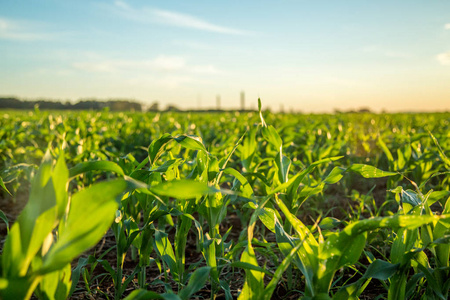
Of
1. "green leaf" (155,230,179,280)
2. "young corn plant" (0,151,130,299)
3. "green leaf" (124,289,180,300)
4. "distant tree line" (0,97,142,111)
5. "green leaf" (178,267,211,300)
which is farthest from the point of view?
"distant tree line" (0,97,142,111)

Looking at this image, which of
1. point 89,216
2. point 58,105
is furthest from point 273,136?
point 58,105

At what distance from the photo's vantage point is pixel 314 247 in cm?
116

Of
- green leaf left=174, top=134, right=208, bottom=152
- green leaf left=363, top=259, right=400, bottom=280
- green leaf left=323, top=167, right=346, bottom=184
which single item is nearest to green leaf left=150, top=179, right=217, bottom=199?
green leaf left=174, top=134, right=208, bottom=152

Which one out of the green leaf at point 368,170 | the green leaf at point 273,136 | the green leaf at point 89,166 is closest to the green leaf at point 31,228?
the green leaf at point 89,166

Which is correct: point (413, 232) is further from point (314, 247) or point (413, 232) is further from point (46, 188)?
point (46, 188)

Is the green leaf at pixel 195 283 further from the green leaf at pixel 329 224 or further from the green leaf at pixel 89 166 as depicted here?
the green leaf at pixel 329 224

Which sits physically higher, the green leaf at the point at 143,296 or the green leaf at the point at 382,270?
the green leaf at the point at 143,296

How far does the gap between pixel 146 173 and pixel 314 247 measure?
0.70 meters

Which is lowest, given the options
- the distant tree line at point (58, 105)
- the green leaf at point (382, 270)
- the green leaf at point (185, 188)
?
the green leaf at point (382, 270)

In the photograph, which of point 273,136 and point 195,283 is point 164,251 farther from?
point 273,136

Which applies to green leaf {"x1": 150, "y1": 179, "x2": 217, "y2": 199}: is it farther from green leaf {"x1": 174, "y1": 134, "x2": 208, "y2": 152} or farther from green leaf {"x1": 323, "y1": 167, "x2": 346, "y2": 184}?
green leaf {"x1": 323, "y1": 167, "x2": 346, "y2": 184}

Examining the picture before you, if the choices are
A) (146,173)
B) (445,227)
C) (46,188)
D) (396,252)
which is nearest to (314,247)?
(396,252)

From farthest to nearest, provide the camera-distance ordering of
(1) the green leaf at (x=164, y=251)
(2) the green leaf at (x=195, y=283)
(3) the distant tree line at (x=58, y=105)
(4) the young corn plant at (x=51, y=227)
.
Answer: (3) the distant tree line at (x=58, y=105), (1) the green leaf at (x=164, y=251), (2) the green leaf at (x=195, y=283), (4) the young corn plant at (x=51, y=227)

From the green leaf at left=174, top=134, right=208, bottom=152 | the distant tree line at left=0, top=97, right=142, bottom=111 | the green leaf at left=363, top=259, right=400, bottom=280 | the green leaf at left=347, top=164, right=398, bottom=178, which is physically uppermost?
the distant tree line at left=0, top=97, right=142, bottom=111
